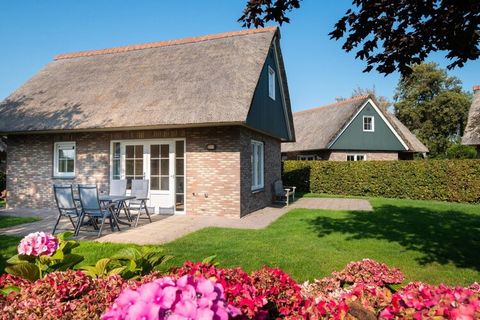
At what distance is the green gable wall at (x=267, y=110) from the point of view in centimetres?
1086

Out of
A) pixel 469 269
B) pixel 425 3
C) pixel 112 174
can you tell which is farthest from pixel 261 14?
→ pixel 112 174

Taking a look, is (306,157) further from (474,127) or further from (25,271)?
(25,271)

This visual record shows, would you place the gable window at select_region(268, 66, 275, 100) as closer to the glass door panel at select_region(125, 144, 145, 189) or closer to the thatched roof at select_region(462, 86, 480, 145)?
the glass door panel at select_region(125, 144, 145, 189)

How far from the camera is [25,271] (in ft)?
7.47

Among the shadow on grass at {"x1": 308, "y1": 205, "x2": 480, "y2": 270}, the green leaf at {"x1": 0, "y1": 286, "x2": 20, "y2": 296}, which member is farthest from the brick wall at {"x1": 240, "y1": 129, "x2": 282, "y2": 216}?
the green leaf at {"x1": 0, "y1": 286, "x2": 20, "y2": 296}

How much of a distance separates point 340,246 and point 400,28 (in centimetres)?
413

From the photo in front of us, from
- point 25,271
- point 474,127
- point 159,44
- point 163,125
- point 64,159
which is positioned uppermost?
point 159,44

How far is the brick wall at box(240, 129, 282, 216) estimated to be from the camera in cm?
1050

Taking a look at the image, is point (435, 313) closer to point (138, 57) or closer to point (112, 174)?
point (112, 174)

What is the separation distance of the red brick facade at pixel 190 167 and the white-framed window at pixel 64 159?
0.16 meters

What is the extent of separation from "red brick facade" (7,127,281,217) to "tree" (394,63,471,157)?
33218 mm

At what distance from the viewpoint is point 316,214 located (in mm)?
10688

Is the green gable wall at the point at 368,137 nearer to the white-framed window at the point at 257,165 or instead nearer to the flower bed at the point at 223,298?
the white-framed window at the point at 257,165

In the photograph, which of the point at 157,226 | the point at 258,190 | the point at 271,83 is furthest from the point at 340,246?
the point at 271,83
